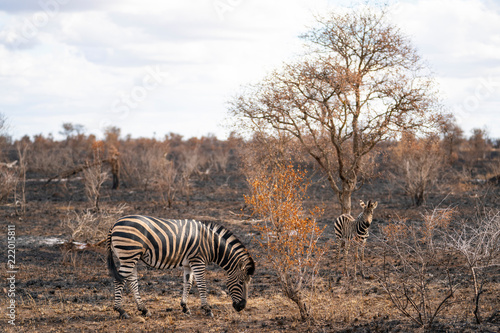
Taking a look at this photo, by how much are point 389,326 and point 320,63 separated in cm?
861

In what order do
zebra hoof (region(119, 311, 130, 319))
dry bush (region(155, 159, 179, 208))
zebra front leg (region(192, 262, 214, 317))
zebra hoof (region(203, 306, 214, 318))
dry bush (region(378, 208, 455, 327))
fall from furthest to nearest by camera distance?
dry bush (region(155, 159, 179, 208))
zebra front leg (region(192, 262, 214, 317))
zebra hoof (region(203, 306, 214, 318))
zebra hoof (region(119, 311, 130, 319))
dry bush (region(378, 208, 455, 327))

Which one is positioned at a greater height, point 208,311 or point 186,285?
Result: point 186,285

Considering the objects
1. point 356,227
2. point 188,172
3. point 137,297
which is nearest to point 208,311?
point 137,297

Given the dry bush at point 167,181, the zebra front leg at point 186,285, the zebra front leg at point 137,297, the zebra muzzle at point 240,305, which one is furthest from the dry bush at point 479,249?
the dry bush at point 167,181

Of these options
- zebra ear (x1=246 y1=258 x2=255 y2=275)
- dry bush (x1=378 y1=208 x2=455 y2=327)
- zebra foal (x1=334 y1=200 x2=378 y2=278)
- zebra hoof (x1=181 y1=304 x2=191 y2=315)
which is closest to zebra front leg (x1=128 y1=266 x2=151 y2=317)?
zebra hoof (x1=181 y1=304 x2=191 y2=315)

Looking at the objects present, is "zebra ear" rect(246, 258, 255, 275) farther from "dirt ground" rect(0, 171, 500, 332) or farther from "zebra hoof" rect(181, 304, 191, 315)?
"zebra hoof" rect(181, 304, 191, 315)

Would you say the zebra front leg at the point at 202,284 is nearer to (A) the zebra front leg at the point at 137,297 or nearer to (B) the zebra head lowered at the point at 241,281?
(B) the zebra head lowered at the point at 241,281

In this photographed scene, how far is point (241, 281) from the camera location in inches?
336

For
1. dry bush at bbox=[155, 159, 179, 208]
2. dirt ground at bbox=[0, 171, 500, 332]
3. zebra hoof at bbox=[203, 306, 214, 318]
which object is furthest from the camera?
dry bush at bbox=[155, 159, 179, 208]

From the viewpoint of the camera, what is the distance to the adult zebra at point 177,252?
27.8 ft

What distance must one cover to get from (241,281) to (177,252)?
1376 mm

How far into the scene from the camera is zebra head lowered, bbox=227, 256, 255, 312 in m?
8.48

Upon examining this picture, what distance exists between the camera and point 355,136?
13.8m

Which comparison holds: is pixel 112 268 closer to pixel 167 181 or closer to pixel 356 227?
pixel 356 227
